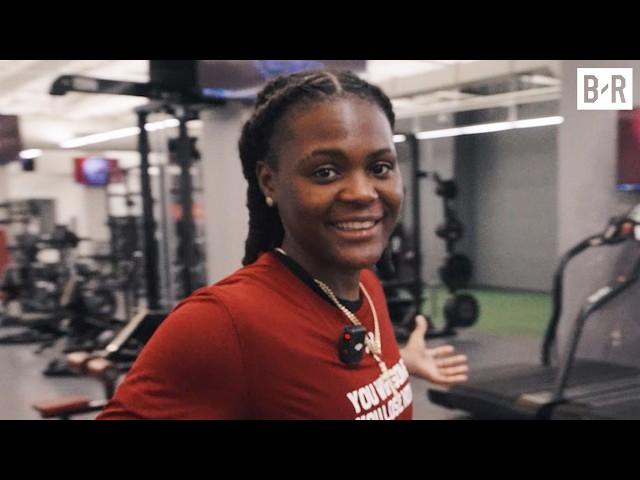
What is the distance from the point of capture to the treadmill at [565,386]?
9.90 ft

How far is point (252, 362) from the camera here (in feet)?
2.52

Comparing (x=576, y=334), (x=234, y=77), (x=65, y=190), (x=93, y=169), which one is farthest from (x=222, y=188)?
(x=65, y=190)

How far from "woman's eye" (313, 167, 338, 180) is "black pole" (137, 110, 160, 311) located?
3.78m

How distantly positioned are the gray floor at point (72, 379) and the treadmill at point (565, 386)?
10.1 inches

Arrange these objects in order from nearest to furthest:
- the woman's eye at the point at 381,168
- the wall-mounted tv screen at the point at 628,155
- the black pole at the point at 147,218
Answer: the woman's eye at the point at 381,168 < the wall-mounted tv screen at the point at 628,155 < the black pole at the point at 147,218

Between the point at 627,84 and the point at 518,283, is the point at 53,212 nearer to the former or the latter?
the point at 518,283

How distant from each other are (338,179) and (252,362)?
0.26 meters

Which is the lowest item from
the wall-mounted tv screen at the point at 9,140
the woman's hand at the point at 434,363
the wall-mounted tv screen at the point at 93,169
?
the woman's hand at the point at 434,363

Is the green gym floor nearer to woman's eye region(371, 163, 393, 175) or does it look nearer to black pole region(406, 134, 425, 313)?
black pole region(406, 134, 425, 313)

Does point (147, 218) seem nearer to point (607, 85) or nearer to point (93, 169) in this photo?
point (607, 85)

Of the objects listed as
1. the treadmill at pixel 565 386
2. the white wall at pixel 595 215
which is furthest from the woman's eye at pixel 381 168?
the white wall at pixel 595 215

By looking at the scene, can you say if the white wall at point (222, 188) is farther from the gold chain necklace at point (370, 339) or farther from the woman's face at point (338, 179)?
the woman's face at point (338, 179)

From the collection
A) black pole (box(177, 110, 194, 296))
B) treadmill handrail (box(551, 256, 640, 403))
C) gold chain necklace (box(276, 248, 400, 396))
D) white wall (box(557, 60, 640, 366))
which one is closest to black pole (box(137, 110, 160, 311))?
black pole (box(177, 110, 194, 296))

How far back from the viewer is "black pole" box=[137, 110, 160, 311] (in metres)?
4.42
